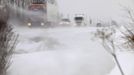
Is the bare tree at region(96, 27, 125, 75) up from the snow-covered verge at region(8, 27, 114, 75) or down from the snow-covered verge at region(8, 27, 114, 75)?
up

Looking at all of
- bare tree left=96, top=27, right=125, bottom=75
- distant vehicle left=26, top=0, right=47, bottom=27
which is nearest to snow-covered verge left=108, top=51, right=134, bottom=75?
bare tree left=96, top=27, right=125, bottom=75

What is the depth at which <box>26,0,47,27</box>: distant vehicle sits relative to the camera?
118 feet

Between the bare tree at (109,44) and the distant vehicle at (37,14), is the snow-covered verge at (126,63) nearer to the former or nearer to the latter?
the bare tree at (109,44)

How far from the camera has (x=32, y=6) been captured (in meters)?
37.5

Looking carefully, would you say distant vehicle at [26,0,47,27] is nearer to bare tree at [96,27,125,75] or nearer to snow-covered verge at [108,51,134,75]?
bare tree at [96,27,125,75]

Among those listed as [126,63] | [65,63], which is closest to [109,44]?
[126,63]

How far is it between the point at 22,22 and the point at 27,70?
19707 mm

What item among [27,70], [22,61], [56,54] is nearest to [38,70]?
[27,70]

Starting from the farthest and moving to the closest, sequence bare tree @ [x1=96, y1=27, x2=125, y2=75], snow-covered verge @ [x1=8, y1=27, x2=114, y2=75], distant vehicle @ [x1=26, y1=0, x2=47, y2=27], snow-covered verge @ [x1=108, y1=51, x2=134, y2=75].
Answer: distant vehicle @ [x1=26, y1=0, x2=47, y2=27], snow-covered verge @ [x1=8, y1=27, x2=114, y2=75], snow-covered verge @ [x1=108, y1=51, x2=134, y2=75], bare tree @ [x1=96, y1=27, x2=125, y2=75]

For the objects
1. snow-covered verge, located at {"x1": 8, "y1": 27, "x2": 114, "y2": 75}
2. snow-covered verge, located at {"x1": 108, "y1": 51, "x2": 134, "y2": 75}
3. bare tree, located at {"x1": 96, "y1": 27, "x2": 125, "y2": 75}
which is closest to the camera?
bare tree, located at {"x1": 96, "y1": 27, "x2": 125, "y2": 75}

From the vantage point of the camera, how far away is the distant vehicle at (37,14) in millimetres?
36109

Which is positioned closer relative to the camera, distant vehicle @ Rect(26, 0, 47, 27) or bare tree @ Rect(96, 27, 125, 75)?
bare tree @ Rect(96, 27, 125, 75)

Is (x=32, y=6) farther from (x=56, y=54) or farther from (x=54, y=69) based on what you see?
(x=54, y=69)

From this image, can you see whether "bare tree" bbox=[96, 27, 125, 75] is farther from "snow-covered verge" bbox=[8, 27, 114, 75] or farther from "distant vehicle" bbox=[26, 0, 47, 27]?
"distant vehicle" bbox=[26, 0, 47, 27]
